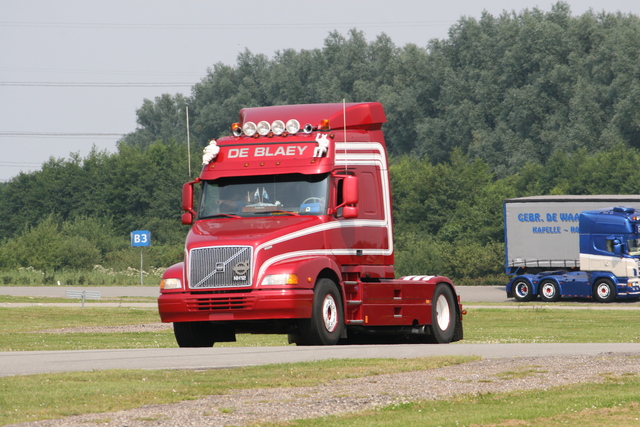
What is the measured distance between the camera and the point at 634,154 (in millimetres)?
70000

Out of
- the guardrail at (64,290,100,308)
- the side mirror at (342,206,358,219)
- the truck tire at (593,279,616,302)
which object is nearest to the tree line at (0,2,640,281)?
the truck tire at (593,279,616,302)

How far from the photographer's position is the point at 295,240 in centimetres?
1590

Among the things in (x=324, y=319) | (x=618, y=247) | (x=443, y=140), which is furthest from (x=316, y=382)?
(x=443, y=140)

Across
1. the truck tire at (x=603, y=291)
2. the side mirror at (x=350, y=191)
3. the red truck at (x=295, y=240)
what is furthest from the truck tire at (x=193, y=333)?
the truck tire at (x=603, y=291)

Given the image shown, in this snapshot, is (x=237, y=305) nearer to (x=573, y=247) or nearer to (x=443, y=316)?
(x=443, y=316)

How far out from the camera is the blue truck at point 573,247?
1554 inches

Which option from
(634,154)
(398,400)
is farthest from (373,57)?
(398,400)

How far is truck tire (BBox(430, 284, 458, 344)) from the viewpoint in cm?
1862

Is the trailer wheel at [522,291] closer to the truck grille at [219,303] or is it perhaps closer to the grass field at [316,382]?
the truck grille at [219,303]

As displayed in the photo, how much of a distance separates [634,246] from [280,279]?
26942 millimetres

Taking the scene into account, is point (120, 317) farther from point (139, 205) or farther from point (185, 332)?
point (139, 205)

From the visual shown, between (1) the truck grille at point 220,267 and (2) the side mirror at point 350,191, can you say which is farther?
(2) the side mirror at point 350,191

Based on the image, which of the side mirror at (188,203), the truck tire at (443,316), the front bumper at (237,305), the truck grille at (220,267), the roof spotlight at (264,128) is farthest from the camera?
the truck tire at (443,316)

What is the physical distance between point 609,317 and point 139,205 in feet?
209
